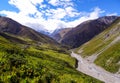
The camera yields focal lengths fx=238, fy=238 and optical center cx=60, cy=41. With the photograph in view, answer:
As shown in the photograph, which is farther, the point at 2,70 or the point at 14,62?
the point at 14,62

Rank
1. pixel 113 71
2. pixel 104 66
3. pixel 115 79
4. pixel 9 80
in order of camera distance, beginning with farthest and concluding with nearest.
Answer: pixel 104 66 → pixel 113 71 → pixel 115 79 → pixel 9 80

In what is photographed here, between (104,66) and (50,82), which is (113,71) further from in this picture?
(50,82)

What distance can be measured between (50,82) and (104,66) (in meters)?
122

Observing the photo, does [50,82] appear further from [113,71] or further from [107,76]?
[113,71]

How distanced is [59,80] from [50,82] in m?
1.20

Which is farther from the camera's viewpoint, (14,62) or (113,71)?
(113,71)

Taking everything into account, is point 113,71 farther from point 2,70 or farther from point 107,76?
point 2,70

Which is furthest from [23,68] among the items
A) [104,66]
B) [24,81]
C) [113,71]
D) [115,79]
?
[104,66]

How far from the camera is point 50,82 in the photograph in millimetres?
17453

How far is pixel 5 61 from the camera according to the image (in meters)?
19.5

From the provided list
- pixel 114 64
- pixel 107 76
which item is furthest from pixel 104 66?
pixel 107 76

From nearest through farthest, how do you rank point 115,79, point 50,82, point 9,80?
point 9,80
point 50,82
point 115,79

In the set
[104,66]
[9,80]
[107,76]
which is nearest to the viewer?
[9,80]

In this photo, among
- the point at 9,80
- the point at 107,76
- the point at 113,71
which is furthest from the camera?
the point at 113,71
